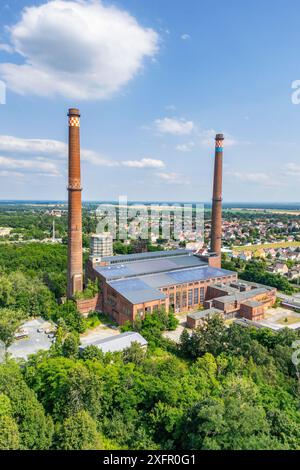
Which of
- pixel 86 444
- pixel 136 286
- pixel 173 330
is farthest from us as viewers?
pixel 136 286

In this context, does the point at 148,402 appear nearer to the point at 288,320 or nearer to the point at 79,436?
the point at 79,436

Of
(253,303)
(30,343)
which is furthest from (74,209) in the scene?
(253,303)

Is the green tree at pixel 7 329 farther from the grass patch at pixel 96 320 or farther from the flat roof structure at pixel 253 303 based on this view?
the flat roof structure at pixel 253 303

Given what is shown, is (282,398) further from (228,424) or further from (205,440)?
(205,440)

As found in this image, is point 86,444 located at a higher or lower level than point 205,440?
lower

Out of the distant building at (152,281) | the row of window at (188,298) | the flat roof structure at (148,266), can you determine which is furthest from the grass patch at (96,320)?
the row of window at (188,298)

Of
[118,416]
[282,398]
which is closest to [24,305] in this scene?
[118,416]

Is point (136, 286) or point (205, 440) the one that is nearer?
point (205, 440)
